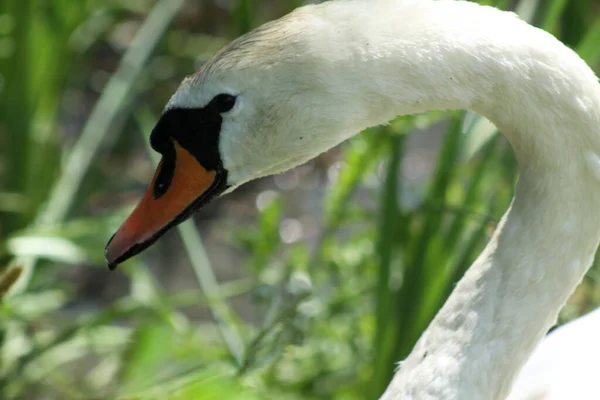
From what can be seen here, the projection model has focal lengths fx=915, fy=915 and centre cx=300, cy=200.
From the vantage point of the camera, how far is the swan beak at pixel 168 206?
1202 millimetres

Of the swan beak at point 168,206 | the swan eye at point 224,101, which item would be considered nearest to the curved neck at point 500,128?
the swan eye at point 224,101

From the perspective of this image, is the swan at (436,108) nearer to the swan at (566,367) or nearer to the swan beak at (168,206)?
the swan beak at (168,206)

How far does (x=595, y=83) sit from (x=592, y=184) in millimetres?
126

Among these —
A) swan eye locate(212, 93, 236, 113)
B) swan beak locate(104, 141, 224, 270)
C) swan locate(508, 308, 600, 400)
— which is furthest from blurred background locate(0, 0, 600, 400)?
swan eye locate(212, 93, 236, 113)

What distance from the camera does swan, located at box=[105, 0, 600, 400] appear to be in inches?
41.9

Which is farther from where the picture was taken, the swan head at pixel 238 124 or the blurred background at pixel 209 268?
the blurred background at pixel 209 268

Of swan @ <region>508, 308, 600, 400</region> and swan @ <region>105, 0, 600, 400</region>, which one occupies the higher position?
swan @ <region>105, 0, 600, 400</region>

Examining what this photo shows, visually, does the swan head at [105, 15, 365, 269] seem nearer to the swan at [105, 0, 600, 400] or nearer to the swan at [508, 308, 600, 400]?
the swan at [105, 0, 600, 400]

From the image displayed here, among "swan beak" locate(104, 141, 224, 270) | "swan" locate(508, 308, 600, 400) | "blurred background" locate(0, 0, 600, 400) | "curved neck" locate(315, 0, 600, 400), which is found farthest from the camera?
"blurred background" locate(0, 0, 600, 400)

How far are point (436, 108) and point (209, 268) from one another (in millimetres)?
1242

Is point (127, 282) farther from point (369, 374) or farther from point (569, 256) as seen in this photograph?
point (569, 256)

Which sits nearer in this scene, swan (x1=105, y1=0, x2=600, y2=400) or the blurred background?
swan (x1=105, y1=0, x2=600, y2=400)

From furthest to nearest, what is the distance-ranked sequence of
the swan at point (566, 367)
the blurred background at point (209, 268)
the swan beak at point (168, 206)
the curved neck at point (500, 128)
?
the blurred background at point (209, 268) < the swan at point (566, 367) < the swan beak at point (168, 206) < the curved neck at point (500, 128)

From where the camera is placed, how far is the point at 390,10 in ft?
3.56
